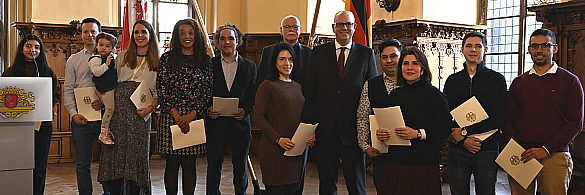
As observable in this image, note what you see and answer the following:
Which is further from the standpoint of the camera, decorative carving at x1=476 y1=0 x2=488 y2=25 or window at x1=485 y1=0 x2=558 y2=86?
decorative carving at x1=476 y1=0 x2=488 y2=25

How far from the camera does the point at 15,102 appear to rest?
2.99m

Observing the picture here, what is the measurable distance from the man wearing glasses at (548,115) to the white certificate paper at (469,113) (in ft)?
1.05

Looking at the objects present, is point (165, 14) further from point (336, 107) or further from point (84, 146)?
point (336, 107)

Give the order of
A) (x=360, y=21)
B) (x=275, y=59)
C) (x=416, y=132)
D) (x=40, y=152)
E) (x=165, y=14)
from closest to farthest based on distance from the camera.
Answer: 1. (x=416, y=132)
2. (x=275, y=59)
3. (x=40, y=152)
4. (x=360, y=21)
5. (x=165, y=14)

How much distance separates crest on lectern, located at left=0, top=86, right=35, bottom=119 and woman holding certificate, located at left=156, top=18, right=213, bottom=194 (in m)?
0.89

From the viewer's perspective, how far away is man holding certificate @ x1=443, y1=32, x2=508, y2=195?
3.56 meters

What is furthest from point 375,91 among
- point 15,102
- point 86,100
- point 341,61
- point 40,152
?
point 40,152

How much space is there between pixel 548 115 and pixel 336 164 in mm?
1419

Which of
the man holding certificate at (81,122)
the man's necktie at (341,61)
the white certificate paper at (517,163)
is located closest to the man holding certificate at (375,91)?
the man's necktie at (341,61)

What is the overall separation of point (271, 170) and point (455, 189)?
4.23ft

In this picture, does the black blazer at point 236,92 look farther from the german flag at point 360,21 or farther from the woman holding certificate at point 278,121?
the german flag at point 360,21

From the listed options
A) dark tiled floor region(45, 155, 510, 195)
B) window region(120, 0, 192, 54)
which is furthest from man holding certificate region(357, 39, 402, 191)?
window region(120, 0, 192, 54)

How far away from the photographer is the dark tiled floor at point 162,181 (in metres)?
5.78

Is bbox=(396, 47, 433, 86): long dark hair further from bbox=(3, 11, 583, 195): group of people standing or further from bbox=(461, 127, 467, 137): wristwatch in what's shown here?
bbox=(461, 127, 467, 137): wristwatch
